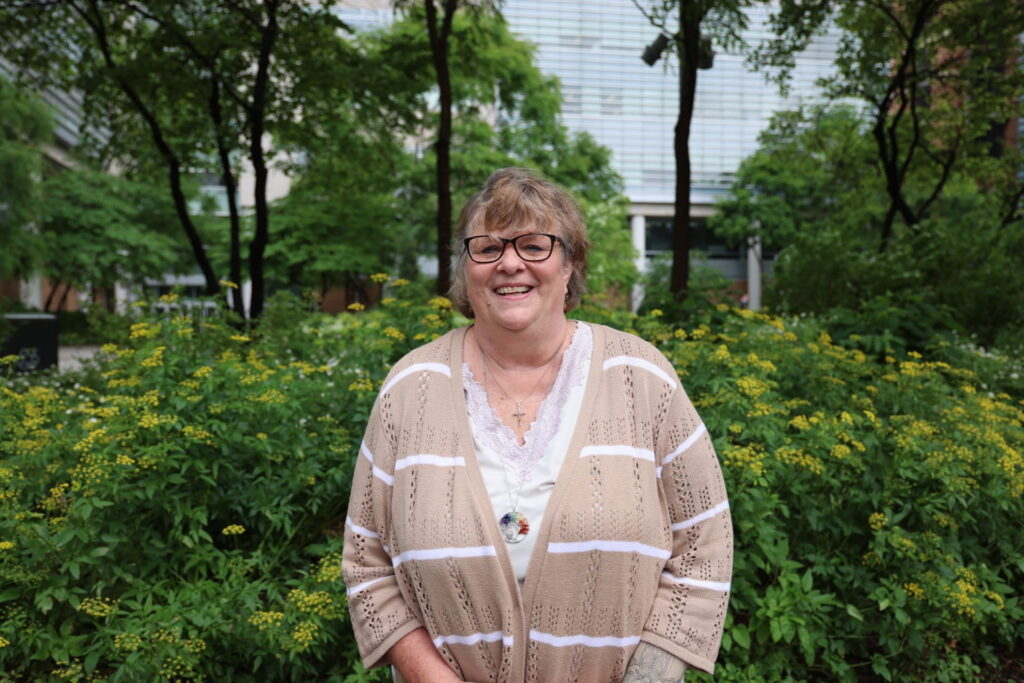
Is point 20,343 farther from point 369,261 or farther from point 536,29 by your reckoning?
point 536,29

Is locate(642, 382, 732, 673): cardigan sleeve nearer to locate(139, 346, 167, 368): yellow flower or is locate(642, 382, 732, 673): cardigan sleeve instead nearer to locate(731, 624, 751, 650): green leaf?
locate(731, 624, 751, 650): green leaf

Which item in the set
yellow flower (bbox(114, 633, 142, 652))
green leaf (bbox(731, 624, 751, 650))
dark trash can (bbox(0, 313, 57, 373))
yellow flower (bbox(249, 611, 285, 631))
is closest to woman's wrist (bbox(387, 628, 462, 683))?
yellow flower (bbox(249, 611, 285, 631))

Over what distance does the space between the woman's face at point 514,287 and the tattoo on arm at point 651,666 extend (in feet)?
2.60

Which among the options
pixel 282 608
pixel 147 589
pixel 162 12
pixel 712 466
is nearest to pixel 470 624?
pixel 712 466

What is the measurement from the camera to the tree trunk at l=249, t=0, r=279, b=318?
10.9 meters

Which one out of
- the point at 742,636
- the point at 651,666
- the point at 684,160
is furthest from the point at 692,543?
the point at 684,160

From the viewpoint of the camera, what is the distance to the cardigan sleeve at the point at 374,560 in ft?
6.30

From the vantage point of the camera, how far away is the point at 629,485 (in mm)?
1815

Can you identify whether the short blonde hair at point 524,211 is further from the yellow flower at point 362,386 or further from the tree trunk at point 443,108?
the tree trunk at point 443,108

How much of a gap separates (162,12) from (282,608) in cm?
1037

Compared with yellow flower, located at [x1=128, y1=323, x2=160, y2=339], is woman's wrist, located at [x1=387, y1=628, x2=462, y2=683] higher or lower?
lower

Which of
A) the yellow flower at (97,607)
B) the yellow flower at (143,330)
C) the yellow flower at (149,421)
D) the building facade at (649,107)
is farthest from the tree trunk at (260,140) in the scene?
the building facade at (649,107)

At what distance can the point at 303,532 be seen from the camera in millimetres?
3787

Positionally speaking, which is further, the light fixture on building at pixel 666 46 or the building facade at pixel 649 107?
the building facade at pixel 649 107
